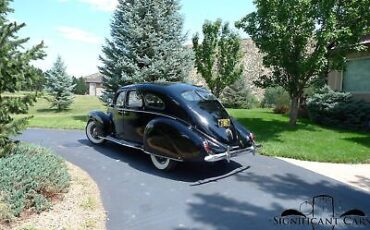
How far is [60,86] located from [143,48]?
1171 cm

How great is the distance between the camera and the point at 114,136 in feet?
29.1

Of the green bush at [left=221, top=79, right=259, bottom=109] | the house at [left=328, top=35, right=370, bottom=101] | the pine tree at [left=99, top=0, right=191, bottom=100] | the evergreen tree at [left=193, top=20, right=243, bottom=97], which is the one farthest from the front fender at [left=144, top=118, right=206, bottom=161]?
the green bush at [left=221, top=79, right=259, bottom=109]

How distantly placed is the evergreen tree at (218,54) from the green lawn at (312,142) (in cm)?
392

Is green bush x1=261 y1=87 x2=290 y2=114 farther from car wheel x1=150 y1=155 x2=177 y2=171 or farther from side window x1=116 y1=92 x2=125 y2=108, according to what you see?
car wheel x1=150 y1=155 x2=177 y2=171

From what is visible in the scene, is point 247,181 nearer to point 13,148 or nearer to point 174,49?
point 13,148

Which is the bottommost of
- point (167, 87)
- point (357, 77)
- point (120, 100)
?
point (120, 100)

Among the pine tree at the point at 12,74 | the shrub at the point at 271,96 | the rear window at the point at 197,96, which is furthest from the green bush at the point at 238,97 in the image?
the pine tree at the point at 12,74

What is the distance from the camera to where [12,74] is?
19.3 ft

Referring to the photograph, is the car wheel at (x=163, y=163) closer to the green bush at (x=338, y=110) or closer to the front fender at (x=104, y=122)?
the front fender at (x=104, y=122)

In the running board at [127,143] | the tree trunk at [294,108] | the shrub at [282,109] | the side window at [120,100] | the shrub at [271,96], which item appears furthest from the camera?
the shrub at [271,96]

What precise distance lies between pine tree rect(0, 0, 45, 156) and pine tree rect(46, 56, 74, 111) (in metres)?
19.3

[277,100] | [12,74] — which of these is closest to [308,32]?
[12,74]

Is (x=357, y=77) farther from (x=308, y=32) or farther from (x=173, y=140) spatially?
(x=173, y=140)

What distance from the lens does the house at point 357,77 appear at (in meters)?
14.8
